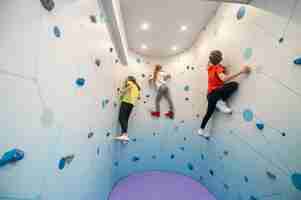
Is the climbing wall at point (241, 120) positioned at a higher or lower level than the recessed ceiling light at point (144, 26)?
lower

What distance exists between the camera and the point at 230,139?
5.61ft

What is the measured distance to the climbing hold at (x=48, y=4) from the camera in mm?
529

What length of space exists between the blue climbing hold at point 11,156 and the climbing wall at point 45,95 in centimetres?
1

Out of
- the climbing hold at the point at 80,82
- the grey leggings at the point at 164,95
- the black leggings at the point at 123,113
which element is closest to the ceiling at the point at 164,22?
the grey leggings at the point at 164,95

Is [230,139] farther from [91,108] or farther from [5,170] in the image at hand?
[5,170]

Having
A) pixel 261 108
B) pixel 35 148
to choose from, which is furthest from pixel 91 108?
pixel 261 108

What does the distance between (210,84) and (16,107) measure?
205 cm

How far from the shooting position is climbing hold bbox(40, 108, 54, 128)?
0.56 meters

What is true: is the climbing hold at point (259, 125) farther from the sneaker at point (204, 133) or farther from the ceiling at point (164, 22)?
the ceiling at point (164, 22)

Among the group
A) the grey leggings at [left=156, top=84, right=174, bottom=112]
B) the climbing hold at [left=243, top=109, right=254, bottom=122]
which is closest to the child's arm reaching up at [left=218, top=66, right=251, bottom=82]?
the climbing hold at [left=243, top=109, right=254, bottom=122]

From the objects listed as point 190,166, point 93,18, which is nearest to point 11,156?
point 93,18

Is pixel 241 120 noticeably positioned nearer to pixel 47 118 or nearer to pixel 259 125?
pixel 259 125

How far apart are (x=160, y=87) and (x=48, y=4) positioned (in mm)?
2530

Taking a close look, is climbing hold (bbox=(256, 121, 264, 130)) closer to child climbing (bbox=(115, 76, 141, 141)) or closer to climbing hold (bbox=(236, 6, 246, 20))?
climbing hold (bbox=(236, 6, 246, 20))
